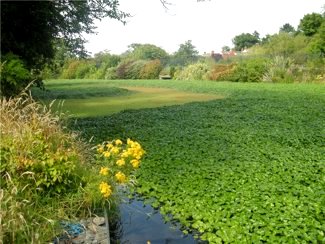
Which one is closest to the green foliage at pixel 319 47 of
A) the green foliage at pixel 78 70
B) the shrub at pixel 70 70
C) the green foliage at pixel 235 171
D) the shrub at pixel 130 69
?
the shrub at pixel 130 69

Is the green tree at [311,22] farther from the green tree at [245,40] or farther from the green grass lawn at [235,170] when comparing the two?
the green tree at [245,40]

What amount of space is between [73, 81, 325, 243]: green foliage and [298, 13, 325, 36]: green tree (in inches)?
1017

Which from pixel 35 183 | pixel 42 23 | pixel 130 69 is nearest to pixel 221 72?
pixel 130 69

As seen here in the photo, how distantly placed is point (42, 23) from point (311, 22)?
1216 inches

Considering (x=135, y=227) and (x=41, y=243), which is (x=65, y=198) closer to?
(x=41, y=243)

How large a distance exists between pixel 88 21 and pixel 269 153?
6086 mm

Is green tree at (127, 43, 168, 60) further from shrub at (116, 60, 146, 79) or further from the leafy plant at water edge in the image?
the leafy plant at water edge

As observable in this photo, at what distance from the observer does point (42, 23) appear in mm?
8039

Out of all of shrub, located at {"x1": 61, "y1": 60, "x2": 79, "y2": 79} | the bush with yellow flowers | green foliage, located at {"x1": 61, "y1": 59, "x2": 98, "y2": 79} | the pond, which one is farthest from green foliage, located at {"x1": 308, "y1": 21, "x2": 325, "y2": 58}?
the bush with yellow flowers

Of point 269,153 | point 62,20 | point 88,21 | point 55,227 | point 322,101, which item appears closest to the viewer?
point 55,227

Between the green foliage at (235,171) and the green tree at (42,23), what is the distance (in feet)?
7.07

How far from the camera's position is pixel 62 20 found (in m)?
8.83

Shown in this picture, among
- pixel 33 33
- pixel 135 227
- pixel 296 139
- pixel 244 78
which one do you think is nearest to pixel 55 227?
pixel 135 227

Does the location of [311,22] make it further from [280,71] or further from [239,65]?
[280,71]
